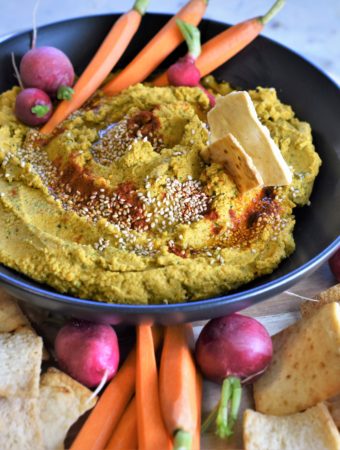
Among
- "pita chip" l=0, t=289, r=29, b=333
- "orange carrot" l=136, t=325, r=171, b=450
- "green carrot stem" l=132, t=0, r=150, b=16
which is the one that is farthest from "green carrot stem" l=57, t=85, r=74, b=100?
"orange carrot" l=136, t=325, r=171, b=450

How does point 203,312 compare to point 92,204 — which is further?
point 92,204

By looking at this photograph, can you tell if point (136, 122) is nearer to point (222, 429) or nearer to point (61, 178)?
point (61, 178)

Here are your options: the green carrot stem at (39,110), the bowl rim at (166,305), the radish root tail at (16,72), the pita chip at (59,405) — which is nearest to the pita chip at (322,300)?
the bowl rim at (166,305)

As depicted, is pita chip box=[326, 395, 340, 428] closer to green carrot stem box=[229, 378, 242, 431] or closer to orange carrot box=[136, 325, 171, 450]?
green carrot stem box=[229, 378, 242, 431]

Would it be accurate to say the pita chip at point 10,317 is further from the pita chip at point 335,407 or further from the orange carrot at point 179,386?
the pita chip at point 335,407

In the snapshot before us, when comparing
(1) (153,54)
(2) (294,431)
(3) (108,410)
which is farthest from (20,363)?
(1) (153,54)

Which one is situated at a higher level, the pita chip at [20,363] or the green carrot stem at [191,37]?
the green carrot stem at [191,37]

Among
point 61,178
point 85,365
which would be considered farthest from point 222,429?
point 61,178
